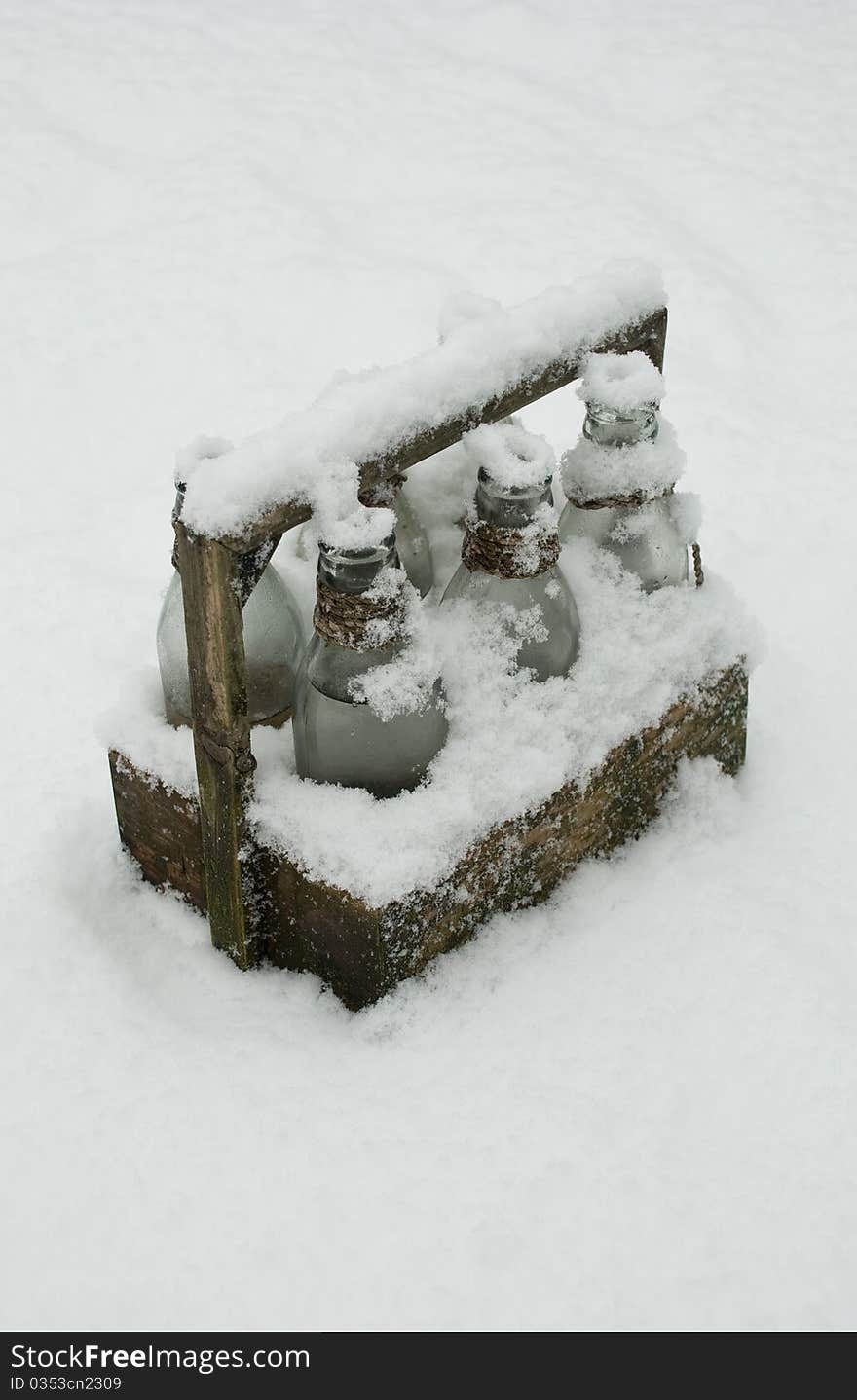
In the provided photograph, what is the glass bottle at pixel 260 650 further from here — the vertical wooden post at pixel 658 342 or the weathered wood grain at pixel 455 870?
the vertical wooden post at pixel 658 342

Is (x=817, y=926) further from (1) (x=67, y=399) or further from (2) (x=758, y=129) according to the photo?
(2) (x=758, y=129)

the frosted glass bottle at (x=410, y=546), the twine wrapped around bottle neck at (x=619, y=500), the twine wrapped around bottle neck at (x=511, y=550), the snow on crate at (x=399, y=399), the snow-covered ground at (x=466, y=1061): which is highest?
the snow on crate at (x=399, y=399)

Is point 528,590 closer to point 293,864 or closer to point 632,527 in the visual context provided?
point 632,527

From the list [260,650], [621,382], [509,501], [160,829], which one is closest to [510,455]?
[509,501]

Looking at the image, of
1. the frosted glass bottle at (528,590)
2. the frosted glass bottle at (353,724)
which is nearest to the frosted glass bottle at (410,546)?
the frosted glass bottle at (528,590)

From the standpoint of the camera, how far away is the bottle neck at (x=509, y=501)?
1207mm

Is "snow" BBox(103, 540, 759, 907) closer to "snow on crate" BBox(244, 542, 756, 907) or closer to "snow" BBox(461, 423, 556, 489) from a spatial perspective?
"snow on crate" BBox(244, 542, 756, 907)

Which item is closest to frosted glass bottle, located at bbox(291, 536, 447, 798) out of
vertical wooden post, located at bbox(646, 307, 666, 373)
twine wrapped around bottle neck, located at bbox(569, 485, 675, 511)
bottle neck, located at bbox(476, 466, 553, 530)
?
bottle neck, located at bbox(476, 466, 553, 530)

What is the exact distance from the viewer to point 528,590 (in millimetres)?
1273

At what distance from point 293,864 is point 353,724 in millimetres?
113

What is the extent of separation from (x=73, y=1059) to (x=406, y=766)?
327 mm

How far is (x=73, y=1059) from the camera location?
1.22 meters

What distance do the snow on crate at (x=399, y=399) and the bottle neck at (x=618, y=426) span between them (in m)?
0.06

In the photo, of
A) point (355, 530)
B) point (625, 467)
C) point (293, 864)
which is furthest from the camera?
point (625, 467)
